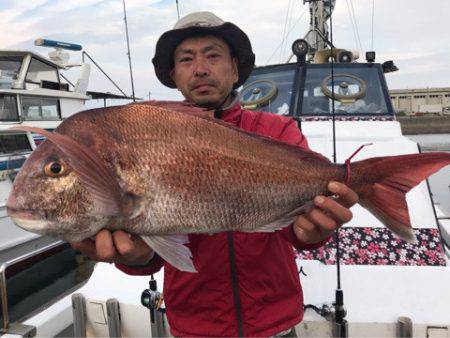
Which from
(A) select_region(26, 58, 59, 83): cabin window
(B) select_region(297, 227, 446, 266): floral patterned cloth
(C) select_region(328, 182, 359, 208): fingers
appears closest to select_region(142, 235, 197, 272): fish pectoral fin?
(C) select_region(328, 182, 359, 208): fingers

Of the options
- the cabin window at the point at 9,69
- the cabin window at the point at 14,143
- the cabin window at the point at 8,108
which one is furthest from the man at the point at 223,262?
the cabin window at the point at 9,69

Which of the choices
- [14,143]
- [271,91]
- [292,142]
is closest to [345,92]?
[271,91]

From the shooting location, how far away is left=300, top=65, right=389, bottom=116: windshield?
5727mm

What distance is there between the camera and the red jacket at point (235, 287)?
2.09 meters

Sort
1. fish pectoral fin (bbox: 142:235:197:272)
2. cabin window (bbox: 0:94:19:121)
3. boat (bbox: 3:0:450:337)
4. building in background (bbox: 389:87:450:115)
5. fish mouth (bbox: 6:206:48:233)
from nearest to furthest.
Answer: fish mouth (bbox: 6:206:48:233), fish pectoral fin (bbox: 142:235:197:272), boat (bbox: 3:0:450:337), cabin window (bbox: 0:94:19:121), building in background (bbox: 389:87:450:115)

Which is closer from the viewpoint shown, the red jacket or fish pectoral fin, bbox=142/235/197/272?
fish pectoral fin, bbox=142/235/197/272

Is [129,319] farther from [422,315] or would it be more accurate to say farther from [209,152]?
[422,315]

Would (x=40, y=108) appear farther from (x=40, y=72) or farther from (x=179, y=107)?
(x=179, y=107)

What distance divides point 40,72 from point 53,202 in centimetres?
1313

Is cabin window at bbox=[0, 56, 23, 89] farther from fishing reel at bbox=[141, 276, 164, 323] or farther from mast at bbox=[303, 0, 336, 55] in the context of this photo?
fishing reel at bbox=[141, 276, 164, 323]

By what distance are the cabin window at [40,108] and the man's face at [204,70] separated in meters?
10.6

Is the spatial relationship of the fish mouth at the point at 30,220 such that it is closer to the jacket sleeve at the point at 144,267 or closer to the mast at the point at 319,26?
the jacket sleeve at the point at 144,267

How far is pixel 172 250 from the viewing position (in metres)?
1.71

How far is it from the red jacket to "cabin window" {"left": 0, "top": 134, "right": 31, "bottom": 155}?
9.02 metres
